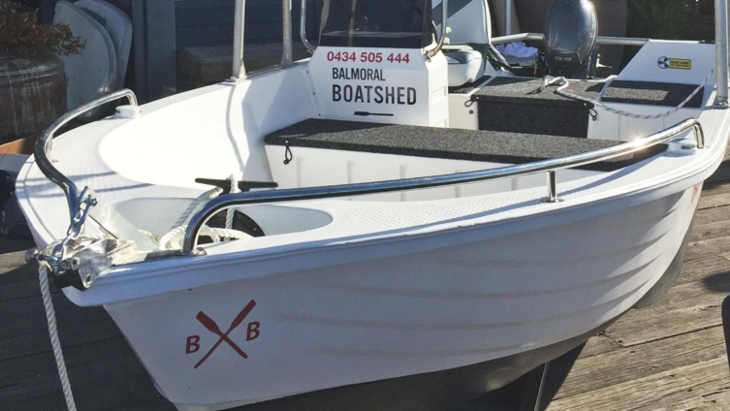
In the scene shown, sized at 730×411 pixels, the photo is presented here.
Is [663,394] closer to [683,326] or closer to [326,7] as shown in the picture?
[683,326]

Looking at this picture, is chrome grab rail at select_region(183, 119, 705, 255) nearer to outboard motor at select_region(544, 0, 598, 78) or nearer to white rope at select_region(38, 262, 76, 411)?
white rope at select_region(38, 262, 76, 411)

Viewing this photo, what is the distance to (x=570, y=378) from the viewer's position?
3207 millimetres

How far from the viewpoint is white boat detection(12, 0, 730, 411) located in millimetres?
2201

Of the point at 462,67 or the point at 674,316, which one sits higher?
the point at 462,67

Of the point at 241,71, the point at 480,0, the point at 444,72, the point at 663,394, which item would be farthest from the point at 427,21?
the point at 663,394

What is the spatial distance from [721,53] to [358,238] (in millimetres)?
2049

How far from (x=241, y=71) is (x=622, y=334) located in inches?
74.0

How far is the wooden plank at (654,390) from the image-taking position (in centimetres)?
303

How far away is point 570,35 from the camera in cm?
473

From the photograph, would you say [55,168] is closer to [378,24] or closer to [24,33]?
[378,24]

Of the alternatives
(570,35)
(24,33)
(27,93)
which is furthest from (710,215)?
(24,33)

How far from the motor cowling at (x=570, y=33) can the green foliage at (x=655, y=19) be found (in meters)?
4.35

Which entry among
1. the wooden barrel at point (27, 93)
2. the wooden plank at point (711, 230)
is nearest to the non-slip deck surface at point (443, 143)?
the wooden plank at point (711, 230)

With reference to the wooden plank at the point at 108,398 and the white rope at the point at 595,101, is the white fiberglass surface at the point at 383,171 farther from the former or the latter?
the wooden plank at the point at 108,398
